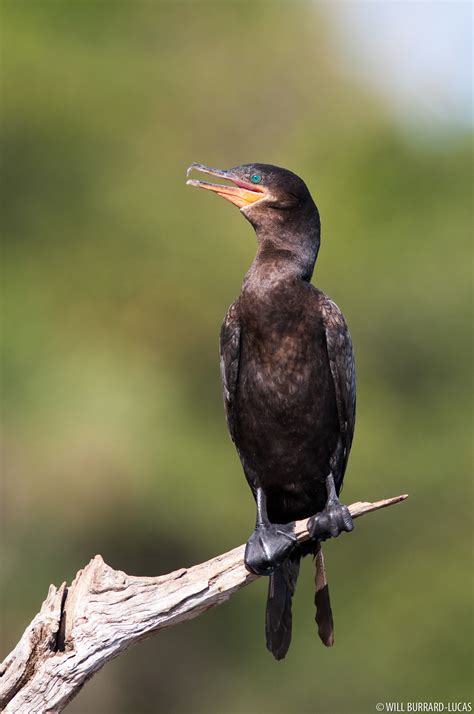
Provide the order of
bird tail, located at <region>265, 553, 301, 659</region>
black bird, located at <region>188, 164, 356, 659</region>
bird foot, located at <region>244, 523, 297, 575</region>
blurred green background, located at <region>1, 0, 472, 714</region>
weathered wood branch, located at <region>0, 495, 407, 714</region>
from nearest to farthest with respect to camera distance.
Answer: weathered wood branch, located at <region>0, 495, 407, 714</region>
bird foot, located at <region>244, 523, 297, 575</region>
black bird, located at <region>188, 164, 356, 659</region>
bird tail, located at <region>265, 553, 301, 659</region>
blurred green background, located at <region>1, 0, 472, 714</region>

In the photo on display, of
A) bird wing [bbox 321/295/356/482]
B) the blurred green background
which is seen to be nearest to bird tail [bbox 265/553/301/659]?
bird wing [bbox 321/295/356/482]

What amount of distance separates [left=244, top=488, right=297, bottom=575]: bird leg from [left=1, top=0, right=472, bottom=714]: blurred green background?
8.82m

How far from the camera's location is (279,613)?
20.5ft

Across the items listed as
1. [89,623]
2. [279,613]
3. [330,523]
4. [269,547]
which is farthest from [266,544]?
[89,623]

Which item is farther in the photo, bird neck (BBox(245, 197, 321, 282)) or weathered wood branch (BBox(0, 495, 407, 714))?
bird neck (BBox(245, 197, 321, 282))

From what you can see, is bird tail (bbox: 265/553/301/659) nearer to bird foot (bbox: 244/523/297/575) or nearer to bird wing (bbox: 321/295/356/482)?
bird foot (bbox: 244/523/297/575)

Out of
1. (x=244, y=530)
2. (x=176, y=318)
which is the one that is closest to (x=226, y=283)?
(x=176, y=318)

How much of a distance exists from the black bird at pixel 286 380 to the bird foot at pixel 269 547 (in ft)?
0.04

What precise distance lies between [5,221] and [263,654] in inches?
295

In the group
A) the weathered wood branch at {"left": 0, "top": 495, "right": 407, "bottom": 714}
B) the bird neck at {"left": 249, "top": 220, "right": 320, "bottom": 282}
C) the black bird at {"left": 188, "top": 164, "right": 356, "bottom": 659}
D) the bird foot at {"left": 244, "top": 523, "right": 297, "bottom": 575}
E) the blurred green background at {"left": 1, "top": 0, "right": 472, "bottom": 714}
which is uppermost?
the blurred green background at {"left": 1, "top": 0, "right": 472, "bottom": 714}

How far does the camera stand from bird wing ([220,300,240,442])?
625cm

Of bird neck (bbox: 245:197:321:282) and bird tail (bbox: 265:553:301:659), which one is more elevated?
bird neck (bbox: 245:197:321:282)

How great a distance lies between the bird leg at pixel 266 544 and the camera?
5590 mm

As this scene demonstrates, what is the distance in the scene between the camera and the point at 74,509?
15055 mm
